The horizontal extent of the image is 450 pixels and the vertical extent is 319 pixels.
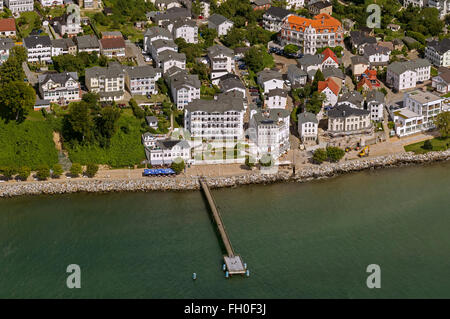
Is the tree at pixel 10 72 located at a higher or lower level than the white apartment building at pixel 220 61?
higher

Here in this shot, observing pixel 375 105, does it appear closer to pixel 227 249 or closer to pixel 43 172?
pixel 227 249

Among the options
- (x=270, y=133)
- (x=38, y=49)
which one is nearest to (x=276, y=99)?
(x=270, y=133)

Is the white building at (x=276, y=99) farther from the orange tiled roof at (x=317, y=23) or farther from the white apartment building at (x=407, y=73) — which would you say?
the orange tiled roof at (x=317, y=23)

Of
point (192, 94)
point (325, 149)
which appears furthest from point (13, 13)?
point (325, 149)

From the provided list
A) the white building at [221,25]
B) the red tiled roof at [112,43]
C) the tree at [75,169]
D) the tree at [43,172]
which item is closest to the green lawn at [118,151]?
the tree at [75,169]

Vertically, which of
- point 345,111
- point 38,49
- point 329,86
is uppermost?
point 38,49

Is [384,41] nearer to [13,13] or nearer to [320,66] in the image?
[320,66]

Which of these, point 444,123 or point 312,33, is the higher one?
point 312,33
